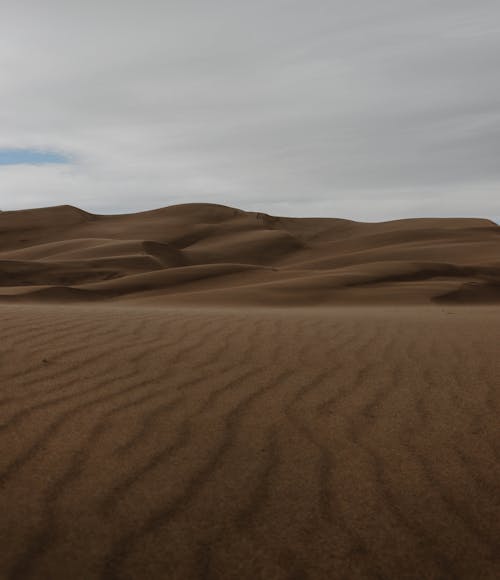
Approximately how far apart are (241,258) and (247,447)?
72.8ft

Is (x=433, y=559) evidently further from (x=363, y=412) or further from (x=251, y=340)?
(x=251, y=340)

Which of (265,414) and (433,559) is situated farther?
(265,414)

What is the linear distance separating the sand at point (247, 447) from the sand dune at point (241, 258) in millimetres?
5561

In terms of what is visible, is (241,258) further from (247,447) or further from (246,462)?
(246,462)

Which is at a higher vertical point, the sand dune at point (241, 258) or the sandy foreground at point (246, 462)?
the sand dune at point (241, 258)

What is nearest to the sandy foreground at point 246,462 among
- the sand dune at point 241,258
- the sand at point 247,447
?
the sand at point 247,447

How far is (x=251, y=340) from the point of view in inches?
204

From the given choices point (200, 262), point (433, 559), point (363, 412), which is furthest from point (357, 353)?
point (200, 262)

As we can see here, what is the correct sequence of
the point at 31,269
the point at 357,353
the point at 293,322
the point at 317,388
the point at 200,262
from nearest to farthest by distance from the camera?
the point at 317,388 → the point at 357,353 → the point at 293,322 → the point at 31,269 → the point at 200,262

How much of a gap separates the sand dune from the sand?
219 inches

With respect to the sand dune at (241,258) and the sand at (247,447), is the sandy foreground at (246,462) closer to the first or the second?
the sand at (247,447)

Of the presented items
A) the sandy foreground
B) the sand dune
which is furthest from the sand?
the sand dune

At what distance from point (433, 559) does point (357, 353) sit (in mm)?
2777

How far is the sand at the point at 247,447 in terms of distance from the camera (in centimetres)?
204
